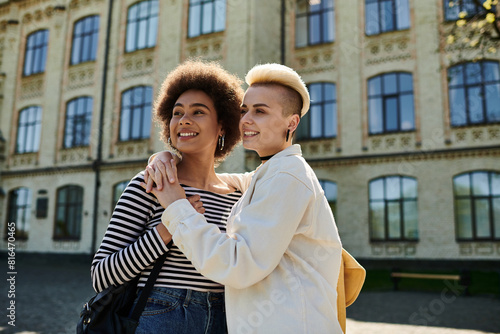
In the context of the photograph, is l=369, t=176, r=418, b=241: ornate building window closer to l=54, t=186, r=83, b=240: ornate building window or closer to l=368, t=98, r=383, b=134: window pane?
l=368, t=98, r=383, b=134: window pane

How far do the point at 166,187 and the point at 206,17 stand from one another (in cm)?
2025

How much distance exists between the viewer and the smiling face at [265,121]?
6.86ft

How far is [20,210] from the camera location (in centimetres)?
2405

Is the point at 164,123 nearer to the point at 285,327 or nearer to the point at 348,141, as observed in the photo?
the point at 285,327

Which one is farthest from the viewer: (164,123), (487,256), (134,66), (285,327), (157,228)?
(134,66)

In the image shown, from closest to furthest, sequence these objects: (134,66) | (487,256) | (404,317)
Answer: (404,317) < (487,256) < (134,66)

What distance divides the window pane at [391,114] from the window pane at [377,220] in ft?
11.3

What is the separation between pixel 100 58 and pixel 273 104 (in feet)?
77.4

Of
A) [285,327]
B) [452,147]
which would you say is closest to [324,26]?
[452,147]

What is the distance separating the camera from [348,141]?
752 inches

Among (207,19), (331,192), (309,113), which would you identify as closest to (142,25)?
(207,19)

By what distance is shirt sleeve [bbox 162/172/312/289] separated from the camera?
1684 mm

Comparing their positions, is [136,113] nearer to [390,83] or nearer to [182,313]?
[390,83]

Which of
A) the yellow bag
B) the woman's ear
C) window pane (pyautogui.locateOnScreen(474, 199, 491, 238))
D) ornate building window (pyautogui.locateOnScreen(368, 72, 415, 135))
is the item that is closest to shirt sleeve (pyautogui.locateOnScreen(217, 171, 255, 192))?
the woman's ear
